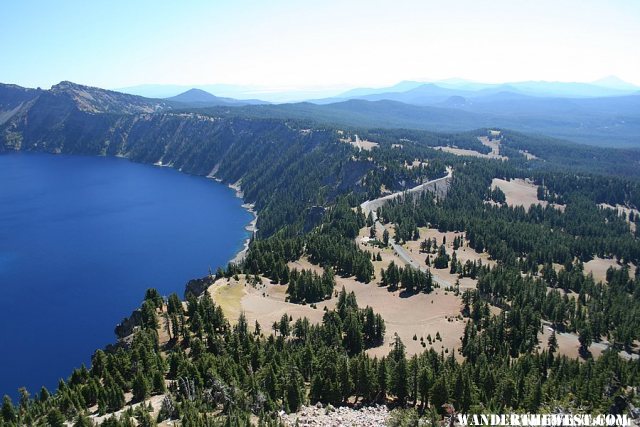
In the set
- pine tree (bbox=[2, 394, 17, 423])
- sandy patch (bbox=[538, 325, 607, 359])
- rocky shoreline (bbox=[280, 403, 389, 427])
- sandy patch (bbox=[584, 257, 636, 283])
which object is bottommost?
sandy patch (bbox=[584, 257, 636, 283])

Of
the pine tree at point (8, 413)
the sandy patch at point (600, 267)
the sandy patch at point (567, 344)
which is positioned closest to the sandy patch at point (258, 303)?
the pine tree at point (8, 413)

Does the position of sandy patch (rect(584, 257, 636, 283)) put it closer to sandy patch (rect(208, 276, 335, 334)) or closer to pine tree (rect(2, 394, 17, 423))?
sandy patch (rect(208, 276, 335, 334))

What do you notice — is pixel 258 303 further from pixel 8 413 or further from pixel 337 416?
pixel 8 413

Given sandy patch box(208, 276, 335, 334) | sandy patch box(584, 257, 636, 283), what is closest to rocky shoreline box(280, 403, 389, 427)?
sandy patch box(208, 276, 335, 334)

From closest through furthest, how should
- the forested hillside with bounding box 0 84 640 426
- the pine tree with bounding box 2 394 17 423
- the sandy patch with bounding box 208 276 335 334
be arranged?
the pine tree with bounding box 2 394 17 423 → the forested hillside with bounding box 0 84 640 426 → the sandy patch with bounding box 208 276 335 334

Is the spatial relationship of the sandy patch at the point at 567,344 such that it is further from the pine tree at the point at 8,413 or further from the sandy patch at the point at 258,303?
the pine tree at the point at 8,413

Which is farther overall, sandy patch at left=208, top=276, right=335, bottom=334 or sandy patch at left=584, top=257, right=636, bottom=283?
sandy patch at left=584, top=257, right=636, bottom=283

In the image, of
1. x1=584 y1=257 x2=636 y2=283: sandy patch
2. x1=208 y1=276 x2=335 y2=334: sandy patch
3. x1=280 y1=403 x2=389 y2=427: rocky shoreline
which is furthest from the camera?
x1=584 y1=257 x2=636 y2=283: sandy patch

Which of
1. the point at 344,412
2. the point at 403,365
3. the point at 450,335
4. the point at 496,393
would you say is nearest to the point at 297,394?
the point at 344,412

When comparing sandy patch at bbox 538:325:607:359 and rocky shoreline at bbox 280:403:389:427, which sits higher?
rocky shoreline at bbox 280:403:389:427

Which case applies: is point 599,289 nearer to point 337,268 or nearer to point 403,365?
point 337,268

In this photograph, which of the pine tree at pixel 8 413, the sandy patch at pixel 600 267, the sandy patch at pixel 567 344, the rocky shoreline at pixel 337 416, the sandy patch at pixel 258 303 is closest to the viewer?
the rocky shoreline at pixel 337 416
